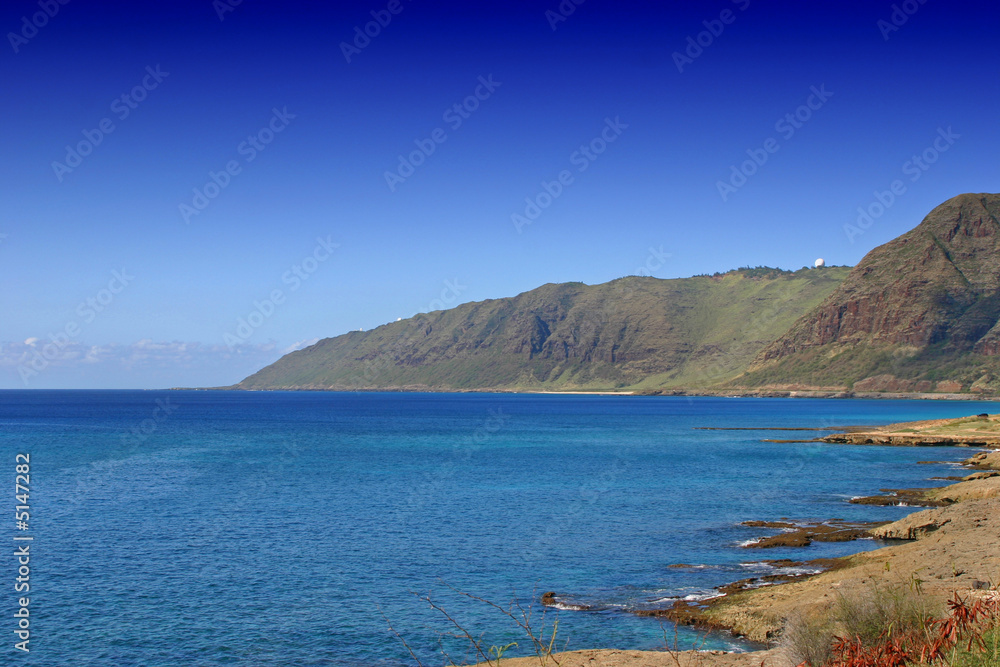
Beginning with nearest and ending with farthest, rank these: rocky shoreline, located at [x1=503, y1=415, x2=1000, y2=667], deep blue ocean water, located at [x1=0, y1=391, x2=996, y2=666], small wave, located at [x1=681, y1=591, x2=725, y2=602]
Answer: rocky shoreline, located at [x1=503, y1=415, x2=1000, y2=667] → deep blue ocean water, located at [x1=0, y1=391, x2=996, y2=666] → small wave, located at [x1=681, y1=591, x2=725, y2=602]

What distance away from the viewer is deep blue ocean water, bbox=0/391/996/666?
2014cm

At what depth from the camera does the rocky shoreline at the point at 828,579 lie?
618 inches

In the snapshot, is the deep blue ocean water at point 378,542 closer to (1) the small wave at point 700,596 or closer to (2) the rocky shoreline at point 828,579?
(1) the small wave at point 700,596

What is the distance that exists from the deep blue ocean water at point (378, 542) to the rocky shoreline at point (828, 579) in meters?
1.15

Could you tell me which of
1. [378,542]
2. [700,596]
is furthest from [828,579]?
[378,542]

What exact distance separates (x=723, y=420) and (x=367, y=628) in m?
123

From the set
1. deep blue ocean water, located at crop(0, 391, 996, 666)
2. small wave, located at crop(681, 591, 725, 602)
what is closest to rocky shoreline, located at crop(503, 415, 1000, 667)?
small wave, located at crop(681, 591, 725, 602)

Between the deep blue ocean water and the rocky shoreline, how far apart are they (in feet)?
3.78

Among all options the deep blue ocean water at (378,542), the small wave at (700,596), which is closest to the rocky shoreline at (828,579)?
the small wave at (700,596)

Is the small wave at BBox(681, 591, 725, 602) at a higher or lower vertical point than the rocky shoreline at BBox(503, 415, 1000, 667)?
lower

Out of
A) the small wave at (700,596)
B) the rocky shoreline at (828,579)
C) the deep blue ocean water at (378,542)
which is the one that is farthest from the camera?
the small wave at (700,596)

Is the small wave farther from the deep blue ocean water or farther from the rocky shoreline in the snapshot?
the deep blue ocean water

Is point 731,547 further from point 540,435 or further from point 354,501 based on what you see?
point 540,435

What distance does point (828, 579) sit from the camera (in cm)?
2166
